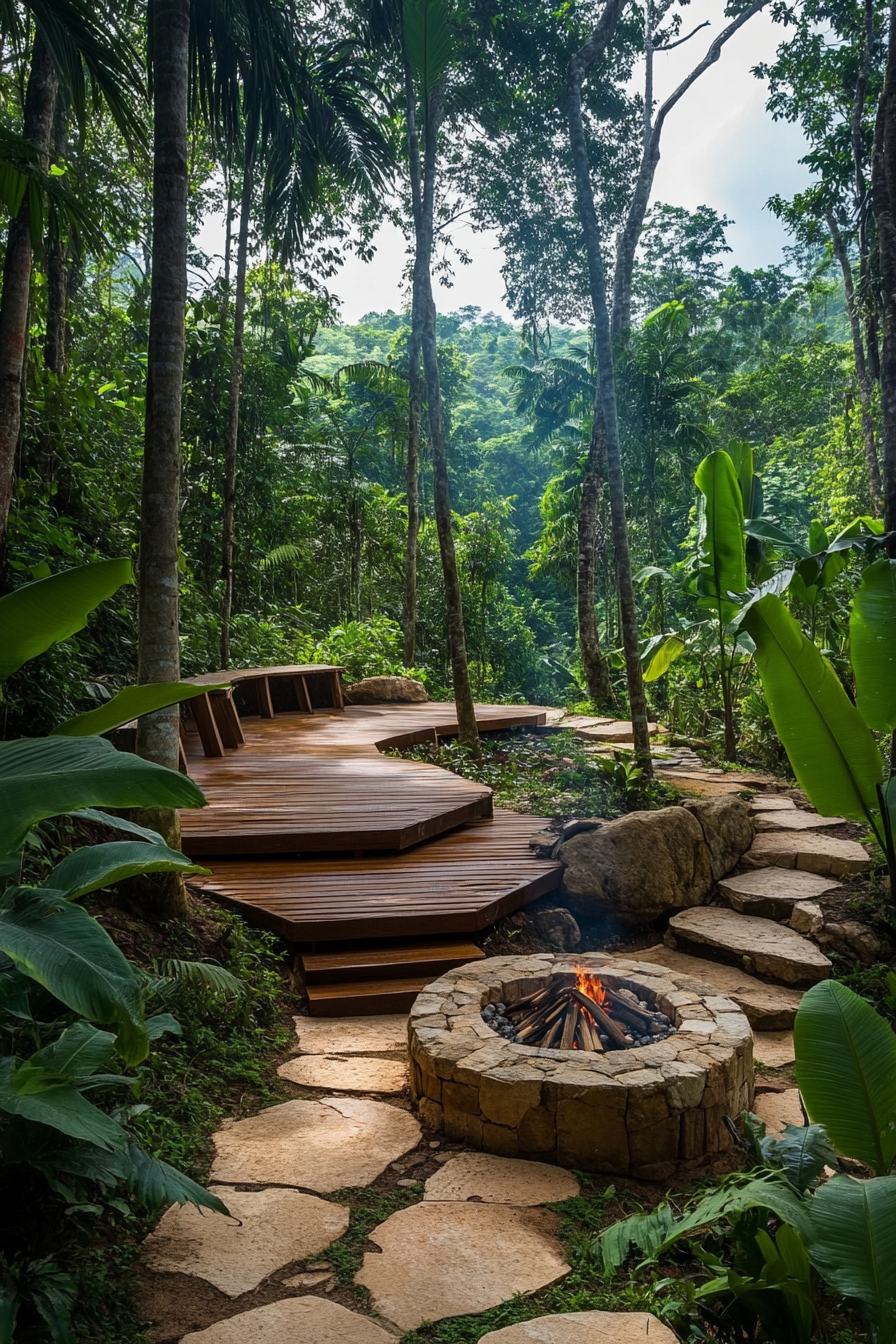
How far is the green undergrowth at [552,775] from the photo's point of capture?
6.29 m

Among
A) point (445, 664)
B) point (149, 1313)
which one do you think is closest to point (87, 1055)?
point (149, 1313)

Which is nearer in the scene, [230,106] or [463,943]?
[463,943]

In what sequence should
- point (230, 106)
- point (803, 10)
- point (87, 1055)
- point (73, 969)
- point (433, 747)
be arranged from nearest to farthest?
point (73, 969) < point (87, 1055) < point (230, 106) < point (433, 747) < point (803, 10)

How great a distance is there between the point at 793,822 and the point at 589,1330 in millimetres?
4767

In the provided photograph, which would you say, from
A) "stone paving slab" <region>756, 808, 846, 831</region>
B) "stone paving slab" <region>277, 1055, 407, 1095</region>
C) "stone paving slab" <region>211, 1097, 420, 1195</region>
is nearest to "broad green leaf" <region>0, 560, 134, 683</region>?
"stone paving slab" <region>211, 1097, 420, 1195</region>

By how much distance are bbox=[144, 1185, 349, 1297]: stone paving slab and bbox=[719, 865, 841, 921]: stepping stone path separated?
3.39 m

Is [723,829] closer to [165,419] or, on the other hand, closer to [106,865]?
[165,419]

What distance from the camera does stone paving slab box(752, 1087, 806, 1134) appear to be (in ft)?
9.96

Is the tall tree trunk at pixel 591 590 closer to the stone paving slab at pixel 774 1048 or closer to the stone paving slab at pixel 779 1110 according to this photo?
the stone paving slab at pixel 774 1048

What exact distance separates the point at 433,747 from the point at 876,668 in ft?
17.2

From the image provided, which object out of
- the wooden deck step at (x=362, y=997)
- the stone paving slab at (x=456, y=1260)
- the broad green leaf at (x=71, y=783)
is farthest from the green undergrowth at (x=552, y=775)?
the broad green leaf at (x=71, y=783)

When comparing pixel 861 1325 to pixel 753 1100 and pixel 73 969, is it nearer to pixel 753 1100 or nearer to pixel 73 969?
pixel 753 1100

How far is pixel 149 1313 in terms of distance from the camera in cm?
190

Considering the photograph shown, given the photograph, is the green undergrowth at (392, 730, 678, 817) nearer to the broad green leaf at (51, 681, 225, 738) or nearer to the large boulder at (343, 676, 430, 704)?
the large boulder at (343, 676, 430, 704)
